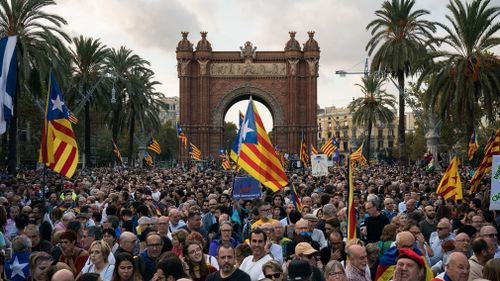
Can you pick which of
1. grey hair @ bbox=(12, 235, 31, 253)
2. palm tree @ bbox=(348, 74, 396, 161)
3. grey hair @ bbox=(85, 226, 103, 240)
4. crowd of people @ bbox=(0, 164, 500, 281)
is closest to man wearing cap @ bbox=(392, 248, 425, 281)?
crowd of people @ bbox=(0, 164, 500, 281)

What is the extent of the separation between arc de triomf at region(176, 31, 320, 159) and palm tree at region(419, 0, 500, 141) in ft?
134

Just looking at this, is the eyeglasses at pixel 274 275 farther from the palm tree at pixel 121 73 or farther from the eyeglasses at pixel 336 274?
the palm tree at pixel 121 73

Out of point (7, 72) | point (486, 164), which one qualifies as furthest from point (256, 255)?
point (486, 164)

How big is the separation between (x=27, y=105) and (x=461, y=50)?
1418 inches

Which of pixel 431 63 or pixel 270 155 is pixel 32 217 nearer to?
pixel 270 155

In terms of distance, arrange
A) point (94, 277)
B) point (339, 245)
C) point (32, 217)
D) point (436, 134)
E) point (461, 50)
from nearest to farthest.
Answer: point (94, 277)
point (339, 245)
point (32, 217)
point (461, 50)
point (436, 134)

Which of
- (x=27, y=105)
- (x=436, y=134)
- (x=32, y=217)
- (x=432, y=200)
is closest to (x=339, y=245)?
(x=32, y=217)

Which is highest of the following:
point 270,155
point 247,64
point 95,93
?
point 247,64

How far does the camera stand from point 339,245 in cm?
880

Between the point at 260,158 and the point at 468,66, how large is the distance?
59.1ft

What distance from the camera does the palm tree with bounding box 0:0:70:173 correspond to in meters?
28.0

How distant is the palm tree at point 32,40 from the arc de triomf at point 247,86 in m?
39.8

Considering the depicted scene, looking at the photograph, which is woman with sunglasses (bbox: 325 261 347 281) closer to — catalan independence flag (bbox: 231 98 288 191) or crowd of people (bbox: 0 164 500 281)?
crowd of people (bbox: 0 164 500 281)

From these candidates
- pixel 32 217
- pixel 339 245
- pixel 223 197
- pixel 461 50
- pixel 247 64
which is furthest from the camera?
pixel 247 64
